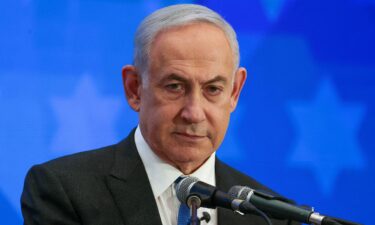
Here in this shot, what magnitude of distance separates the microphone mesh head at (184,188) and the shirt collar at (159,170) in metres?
0.63

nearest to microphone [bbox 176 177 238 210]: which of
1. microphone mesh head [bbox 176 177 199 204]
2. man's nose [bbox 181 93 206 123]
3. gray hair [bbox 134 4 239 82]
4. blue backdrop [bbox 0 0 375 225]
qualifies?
microphone mesh head [bbox 176 177 199 204]

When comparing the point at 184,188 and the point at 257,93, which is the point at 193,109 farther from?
the point at 257,93

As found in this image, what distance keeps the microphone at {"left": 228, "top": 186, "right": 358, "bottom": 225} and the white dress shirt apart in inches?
26.6

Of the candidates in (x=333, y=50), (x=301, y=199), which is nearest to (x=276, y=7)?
(x=333, y=50)

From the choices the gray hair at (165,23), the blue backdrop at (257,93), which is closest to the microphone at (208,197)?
the gray hair at (165,23)

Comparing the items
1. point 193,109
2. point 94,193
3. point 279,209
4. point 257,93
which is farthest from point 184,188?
point 257,93

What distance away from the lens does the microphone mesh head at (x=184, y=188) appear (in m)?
2.38

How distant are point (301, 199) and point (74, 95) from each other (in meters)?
1.34

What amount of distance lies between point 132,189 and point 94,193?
0.15 metres

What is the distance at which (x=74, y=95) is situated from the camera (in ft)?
12.2

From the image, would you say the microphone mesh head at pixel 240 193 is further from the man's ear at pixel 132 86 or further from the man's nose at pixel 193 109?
the man's ear at pixel 132 86

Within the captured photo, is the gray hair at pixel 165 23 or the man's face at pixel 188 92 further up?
the gray hair at pixel 165 23

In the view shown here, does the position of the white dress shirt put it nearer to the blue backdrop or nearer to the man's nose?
the man's nose

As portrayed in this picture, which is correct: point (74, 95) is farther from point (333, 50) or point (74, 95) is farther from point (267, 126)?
point (333, 50)
